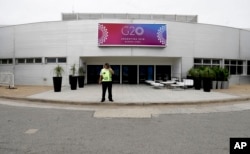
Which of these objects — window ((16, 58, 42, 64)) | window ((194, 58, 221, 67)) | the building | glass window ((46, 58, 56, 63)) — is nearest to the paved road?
the building

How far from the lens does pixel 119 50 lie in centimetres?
2183

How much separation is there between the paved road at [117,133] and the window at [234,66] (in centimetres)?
1781

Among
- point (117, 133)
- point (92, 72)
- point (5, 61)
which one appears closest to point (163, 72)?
point (92, 72)

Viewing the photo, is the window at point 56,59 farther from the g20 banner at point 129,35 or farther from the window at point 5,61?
the window at point 5,61

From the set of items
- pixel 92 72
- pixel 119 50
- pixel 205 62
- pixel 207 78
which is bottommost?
pixel 207 78

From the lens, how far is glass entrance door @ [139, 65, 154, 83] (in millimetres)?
25250

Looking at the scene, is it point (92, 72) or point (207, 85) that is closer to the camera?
point (207, 85)

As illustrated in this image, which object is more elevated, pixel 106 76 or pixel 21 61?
pixel 21 61

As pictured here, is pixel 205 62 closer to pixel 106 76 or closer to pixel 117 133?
pixel 106 76

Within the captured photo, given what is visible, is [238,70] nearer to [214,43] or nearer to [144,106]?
[214,43]

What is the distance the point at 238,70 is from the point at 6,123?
25.3m

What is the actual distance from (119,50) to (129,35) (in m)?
1.56

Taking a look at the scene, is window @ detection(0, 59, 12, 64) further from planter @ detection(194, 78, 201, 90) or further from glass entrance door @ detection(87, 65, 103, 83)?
planter @ detection(194, 78, 201, 90)

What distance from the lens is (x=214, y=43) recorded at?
80.1 feet
